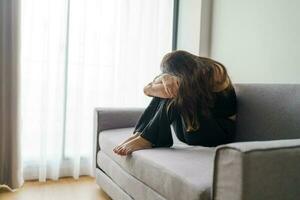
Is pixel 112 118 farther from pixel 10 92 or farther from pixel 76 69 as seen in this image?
pixel 10 92

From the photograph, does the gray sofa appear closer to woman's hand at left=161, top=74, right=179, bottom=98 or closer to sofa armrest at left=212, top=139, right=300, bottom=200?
sofa armrest at left=212, top=139, right=300, bottom=200

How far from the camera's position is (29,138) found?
9.07 ft

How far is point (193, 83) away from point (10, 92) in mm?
1376

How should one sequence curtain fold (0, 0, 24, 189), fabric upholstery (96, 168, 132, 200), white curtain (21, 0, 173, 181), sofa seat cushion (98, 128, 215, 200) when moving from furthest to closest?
white curtain (21, 0, 173, 181), curtain fold (0, 0, 24, 189), fabric upholstery (96, 168, 132, 200), sofa seat cushion (98, 128, 215, 200)

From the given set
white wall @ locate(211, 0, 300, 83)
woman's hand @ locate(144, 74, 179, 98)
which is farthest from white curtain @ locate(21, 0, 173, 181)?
woman's hand @ locate(144, 74, 179, 98)

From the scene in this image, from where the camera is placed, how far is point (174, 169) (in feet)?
4.91

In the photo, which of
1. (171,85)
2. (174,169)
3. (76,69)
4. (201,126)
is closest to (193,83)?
(171,85)

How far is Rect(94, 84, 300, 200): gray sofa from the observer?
117 centimetres

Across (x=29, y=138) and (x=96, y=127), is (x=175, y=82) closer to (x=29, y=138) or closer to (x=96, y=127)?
(x=96, y=127)

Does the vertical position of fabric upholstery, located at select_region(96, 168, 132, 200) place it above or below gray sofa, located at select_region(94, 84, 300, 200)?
below

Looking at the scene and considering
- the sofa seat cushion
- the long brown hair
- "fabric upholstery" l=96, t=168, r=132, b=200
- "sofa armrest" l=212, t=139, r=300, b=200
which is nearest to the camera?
"sofa armrest" l=212, t=139, r=300, b=200

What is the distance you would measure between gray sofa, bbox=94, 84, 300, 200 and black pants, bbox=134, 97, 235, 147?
6cm

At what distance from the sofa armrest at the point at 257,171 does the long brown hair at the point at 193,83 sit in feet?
2.16

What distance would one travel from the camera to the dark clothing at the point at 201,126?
6.29 ft
